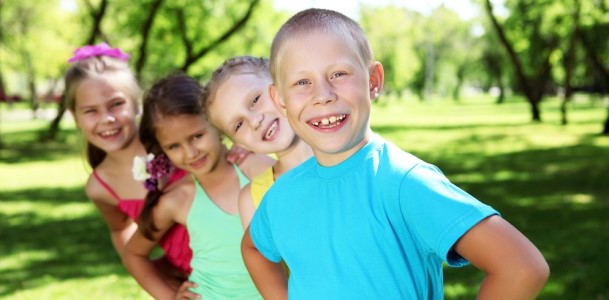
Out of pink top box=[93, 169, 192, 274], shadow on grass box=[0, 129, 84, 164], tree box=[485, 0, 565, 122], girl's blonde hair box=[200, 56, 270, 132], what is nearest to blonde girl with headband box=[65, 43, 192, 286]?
pink top box=[93, 169, 192, 274]

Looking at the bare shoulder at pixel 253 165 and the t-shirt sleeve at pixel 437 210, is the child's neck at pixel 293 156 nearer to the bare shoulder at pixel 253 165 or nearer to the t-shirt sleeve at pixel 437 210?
the bare shoulder at pixel 253 165

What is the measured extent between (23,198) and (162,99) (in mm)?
9131

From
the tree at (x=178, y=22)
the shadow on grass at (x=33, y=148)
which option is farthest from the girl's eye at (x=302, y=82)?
the tree at (x=178, y=22)

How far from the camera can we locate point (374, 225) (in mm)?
1642

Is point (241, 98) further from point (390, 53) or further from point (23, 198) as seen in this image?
point (390, 53)

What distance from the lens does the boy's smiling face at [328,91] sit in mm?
1718

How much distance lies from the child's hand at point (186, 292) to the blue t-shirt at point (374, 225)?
1.07 metres

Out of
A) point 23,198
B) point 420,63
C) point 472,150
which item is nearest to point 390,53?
point 420,63

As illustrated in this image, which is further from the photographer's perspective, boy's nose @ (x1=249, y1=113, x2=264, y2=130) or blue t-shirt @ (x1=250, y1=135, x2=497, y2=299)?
boy's nose @ (x1=249, y1=113, x2=264, y2=130)

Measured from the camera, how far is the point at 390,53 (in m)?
56.8

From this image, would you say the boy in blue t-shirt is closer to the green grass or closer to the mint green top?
the mint green top

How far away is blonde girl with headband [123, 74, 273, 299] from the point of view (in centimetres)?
276

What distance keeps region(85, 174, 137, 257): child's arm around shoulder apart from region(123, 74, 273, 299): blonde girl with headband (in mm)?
571

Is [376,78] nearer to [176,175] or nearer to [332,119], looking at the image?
[332,119]
